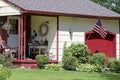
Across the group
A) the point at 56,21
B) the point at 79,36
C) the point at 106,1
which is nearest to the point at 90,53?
the point at 79,36

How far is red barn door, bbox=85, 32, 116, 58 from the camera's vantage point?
2653 cm

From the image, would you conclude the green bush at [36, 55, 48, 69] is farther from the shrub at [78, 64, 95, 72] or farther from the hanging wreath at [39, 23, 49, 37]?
the hanging wreath at [39, 23, 49, 37]

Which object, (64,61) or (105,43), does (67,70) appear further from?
(105,43)

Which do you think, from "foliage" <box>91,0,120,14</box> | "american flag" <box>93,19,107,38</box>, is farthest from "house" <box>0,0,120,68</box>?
"foliage" <box>91,0,120,14</box>

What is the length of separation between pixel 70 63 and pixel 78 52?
5.85 feet

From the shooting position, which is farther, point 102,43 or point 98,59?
point 102,43

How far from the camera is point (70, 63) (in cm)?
2234

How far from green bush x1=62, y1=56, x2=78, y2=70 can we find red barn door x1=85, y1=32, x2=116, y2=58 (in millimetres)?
3999

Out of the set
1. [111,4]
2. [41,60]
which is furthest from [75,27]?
[111,4]

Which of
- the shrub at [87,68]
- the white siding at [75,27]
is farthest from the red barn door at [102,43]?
the shrub at [87,68]

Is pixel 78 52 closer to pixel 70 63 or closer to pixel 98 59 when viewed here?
pixel 98 59

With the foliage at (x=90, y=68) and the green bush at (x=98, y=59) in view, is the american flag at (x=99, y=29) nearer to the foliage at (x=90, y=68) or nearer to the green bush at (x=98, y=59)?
the green bush at (x=98, y=59)

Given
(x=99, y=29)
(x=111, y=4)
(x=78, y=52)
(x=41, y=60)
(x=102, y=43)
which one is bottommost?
(x=41, y=60)

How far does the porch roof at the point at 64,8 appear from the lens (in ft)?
78.5
